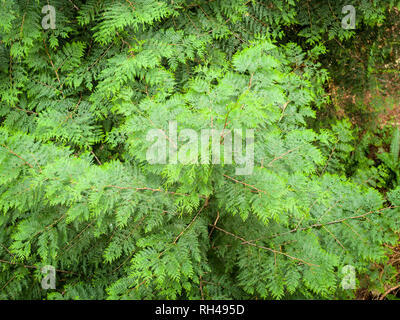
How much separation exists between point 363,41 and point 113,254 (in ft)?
9.92

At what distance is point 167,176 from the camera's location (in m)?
1.43

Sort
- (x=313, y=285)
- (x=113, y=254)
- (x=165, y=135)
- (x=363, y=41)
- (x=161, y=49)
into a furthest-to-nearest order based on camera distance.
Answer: (x=363, y=41), (x=161, y=49), (x=113, y=254), (x=313, y=285), (x=165, y=135)

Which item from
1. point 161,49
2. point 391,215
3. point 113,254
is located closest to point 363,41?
point 391,215

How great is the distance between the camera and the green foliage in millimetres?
1324

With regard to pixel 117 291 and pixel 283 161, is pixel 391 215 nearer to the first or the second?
pixel 283 161

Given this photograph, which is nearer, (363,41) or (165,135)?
(165,135)

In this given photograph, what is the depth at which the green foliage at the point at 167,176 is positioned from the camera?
1.32 m

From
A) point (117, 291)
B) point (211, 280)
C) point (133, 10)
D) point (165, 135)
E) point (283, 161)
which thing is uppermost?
point (133, 10)

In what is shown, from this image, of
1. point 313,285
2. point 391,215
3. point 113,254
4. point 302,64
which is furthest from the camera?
point 302,64

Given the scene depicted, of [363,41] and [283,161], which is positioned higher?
[363,41]

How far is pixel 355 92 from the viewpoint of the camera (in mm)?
2982

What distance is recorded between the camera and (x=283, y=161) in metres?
1.65

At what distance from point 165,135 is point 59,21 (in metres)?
1.35

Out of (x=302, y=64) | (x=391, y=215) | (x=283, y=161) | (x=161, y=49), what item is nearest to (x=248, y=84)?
(x=283, y=161)
